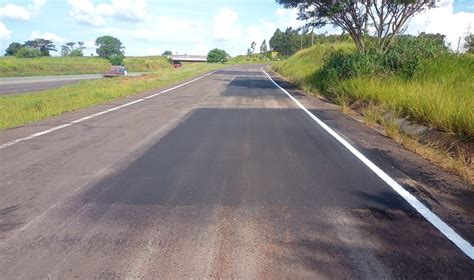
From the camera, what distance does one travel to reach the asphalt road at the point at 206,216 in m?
3.64

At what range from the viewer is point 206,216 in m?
4.73

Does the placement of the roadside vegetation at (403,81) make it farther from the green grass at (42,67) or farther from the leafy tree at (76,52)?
the leafy tree at (76,52)

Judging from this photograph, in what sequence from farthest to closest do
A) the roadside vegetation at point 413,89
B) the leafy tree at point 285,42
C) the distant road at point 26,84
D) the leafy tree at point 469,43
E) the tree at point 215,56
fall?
the tree at point 215,56 → the leafy tree at point 285,42 → the distant road at point 26,84 → the leafy tree at point 469,43 → the roadside vegetation at point 413,89

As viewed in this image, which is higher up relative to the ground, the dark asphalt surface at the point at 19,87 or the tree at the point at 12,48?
the tree at the point at 12,48

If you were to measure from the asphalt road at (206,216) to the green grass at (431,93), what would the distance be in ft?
7.66

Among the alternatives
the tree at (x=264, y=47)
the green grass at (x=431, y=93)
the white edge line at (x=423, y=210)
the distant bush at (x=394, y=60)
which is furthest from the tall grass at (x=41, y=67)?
the tree at (x=264, y=47)

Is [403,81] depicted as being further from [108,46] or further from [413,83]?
[108,46]

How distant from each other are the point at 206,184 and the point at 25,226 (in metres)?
2.32

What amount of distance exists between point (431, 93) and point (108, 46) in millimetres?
152972

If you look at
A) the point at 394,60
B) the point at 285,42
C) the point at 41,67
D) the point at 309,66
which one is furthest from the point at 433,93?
the point at 285,42

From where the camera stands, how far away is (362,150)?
27.0ft

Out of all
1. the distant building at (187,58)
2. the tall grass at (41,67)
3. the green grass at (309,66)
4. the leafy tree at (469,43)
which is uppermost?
the leafy tree at (469,43)

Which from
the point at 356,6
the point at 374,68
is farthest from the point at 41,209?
the point at 356,6

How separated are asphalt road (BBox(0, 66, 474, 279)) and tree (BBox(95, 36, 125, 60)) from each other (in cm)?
14892
